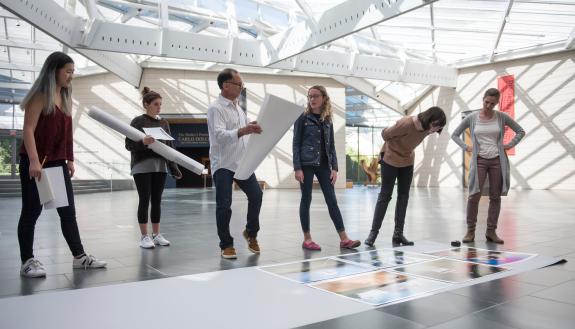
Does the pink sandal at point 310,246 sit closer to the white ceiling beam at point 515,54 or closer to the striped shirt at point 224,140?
the striped shirt at point 224,140

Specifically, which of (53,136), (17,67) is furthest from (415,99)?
(53,136)

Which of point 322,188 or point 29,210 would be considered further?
point 322,188

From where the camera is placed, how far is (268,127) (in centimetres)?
358

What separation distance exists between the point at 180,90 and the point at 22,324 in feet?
66.9

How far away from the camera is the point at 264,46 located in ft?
52.3

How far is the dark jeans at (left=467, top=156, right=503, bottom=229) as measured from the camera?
15.4 feet

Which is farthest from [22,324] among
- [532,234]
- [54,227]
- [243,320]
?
[532,234]

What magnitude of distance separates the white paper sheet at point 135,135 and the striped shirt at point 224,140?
0.44 m

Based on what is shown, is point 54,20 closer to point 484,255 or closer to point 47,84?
point 47,84

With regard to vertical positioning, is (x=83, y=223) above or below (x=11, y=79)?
below

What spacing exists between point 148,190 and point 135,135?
62 centimetres

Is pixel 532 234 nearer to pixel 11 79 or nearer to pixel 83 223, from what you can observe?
pixel 83 223

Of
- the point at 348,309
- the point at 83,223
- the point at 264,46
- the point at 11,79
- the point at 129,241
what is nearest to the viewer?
the point at 348,309

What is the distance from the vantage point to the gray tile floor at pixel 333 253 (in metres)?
2.26
